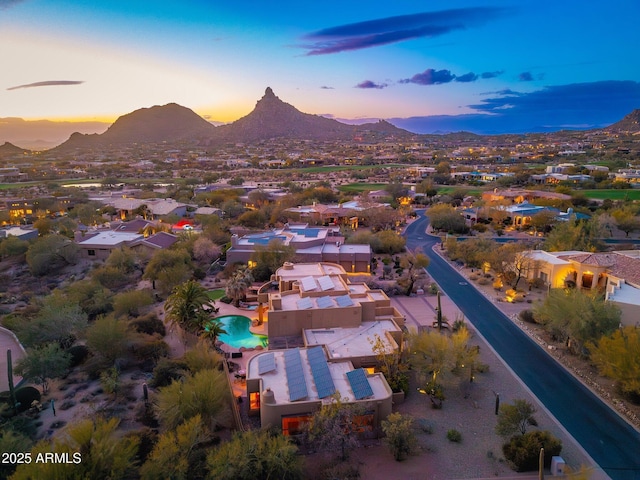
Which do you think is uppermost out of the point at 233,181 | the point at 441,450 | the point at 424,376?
the point at 233,181

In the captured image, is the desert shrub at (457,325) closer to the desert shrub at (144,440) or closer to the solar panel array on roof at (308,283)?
the solar panel array on roof at (308,283)

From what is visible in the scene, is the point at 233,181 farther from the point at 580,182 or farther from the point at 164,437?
the point at 164,437

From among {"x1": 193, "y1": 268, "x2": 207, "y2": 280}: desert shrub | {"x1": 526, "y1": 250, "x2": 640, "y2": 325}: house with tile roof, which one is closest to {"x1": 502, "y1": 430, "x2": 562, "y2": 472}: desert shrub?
{"x1": 526, "y1": 250, "x2": 640, "y2": 325}: house with tile roof

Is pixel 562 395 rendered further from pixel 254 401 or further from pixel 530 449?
pixel 254 401

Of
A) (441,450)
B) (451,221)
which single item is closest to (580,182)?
(451,221)

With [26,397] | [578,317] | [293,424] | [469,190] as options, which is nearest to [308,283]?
[293,424]

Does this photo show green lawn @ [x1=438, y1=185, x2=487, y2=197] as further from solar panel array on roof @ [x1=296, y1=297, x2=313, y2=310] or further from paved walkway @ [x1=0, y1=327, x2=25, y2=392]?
paved walkway @ [x1=0, y1=327, x2=25, y2=392]
